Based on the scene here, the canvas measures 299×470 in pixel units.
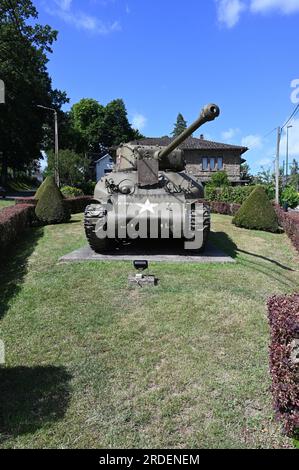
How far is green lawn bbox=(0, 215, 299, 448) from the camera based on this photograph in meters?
3.53

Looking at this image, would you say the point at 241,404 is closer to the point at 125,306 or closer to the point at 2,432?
the point at 2,432

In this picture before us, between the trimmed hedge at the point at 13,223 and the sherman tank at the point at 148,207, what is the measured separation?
94.5 inches

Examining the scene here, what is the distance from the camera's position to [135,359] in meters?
4.74

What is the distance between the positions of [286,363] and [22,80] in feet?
114

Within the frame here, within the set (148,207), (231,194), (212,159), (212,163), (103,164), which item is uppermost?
(103,164)

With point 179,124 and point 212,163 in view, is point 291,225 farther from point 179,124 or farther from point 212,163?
point 179,124

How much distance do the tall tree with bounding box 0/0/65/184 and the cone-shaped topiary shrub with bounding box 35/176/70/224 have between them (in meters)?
17.1

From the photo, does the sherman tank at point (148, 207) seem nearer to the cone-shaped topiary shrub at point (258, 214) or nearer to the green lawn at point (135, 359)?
the green lawn at point (135, 359)

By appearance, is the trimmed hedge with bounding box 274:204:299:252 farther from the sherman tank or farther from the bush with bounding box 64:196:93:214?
the bush with bounding box 64:196:93:214

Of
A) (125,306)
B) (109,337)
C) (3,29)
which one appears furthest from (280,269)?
(3,29)

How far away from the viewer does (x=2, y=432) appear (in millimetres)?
3461

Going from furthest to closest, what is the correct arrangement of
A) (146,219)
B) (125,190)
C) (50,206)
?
(50,206), (125,190), (146,219)

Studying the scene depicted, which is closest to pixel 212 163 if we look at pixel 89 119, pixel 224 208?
pixel 224 208
